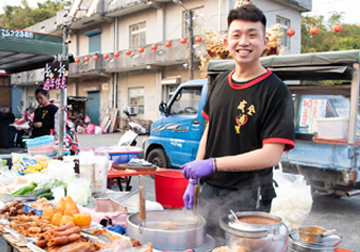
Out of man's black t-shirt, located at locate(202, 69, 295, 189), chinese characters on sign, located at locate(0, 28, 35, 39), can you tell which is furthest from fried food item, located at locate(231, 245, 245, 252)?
chinese characters on sign, located at locate(0, 28, 35, 39)

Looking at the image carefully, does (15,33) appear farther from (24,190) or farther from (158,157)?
(158,157)

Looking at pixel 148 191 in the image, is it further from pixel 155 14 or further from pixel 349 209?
pixel 155 14

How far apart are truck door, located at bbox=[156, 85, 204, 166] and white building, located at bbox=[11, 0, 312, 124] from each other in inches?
366

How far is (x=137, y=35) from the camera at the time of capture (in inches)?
819

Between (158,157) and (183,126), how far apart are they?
1179mm

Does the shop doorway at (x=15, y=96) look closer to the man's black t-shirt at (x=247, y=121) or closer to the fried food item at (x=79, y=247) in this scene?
the fried food item at (x=79, y=247)

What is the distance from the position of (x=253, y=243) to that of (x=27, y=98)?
3595 cm

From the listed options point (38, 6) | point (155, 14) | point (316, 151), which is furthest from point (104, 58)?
point (38, 6)

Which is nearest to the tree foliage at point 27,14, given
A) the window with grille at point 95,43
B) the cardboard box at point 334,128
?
the window with grille at point 95,43

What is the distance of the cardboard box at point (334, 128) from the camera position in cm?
524

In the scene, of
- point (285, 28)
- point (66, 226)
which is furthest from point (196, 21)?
point (66, 226)

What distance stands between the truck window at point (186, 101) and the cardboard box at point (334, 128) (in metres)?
2.48

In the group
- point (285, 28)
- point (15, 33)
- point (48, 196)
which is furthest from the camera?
point (285, 28)

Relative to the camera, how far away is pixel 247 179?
1.75 metres
